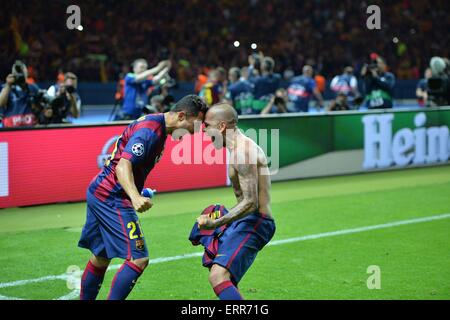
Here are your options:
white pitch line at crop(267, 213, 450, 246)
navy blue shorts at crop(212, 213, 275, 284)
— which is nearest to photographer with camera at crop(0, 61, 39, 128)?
white pitch line at crop(267, 213, 450, 246)

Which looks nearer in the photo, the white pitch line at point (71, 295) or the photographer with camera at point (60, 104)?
the white pitch line at point (71, 295)

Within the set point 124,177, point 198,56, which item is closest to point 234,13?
point 198,56

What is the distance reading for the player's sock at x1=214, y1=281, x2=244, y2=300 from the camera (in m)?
5.96

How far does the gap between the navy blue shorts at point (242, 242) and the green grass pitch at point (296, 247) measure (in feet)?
4.12

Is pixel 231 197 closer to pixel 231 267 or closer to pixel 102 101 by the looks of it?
pixel 231 267

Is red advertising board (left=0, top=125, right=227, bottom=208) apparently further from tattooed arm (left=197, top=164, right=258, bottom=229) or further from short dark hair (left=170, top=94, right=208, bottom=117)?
tattooed arm (left=197, top=164, right=258, bottom=229)

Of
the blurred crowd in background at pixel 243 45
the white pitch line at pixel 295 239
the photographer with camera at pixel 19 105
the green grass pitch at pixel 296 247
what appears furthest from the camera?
the blurred crowd in background at pixel 243 45

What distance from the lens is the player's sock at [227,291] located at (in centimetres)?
596

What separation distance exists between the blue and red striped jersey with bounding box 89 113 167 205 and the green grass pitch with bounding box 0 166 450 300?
1.31m

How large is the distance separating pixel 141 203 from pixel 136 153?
0.50 meters

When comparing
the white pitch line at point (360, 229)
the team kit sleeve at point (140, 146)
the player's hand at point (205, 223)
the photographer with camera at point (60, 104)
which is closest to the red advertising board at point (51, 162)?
the photographer with camera at point (60, 104)

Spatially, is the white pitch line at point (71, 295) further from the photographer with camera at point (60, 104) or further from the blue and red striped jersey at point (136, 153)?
the photographer with camera at point (60, 104)

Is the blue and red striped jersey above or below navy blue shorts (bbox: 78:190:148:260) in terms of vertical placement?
above

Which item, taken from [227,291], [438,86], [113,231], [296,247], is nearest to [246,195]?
[227,291]
